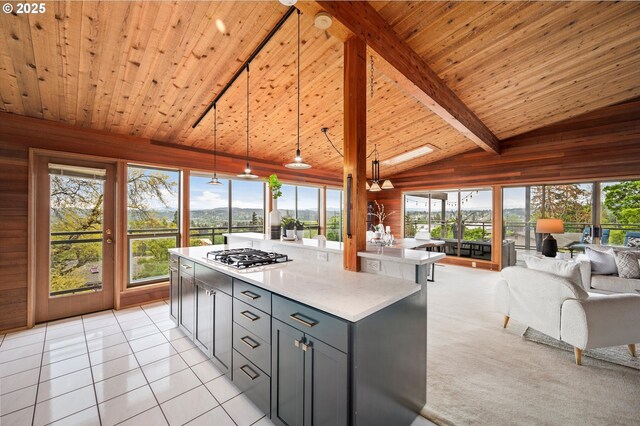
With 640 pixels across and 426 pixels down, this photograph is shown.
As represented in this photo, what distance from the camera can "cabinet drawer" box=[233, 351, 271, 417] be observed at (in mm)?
1661

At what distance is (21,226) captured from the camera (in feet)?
9.89

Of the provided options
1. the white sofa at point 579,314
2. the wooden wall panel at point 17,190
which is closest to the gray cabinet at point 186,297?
the wooden wall panel at point 17,190

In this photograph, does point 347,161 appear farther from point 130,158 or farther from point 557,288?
point 130,158

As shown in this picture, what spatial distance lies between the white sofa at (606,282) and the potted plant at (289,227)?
14.4 feet

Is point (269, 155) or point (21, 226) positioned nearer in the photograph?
point (21, 226)

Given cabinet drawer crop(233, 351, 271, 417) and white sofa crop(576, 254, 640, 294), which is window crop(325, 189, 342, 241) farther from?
cabinet drawer crop(233, 351, 271, 417)

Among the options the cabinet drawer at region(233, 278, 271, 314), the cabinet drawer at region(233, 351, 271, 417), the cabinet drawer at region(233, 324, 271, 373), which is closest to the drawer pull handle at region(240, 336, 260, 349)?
the cabinet drawer at region(233, 324, 271, 373)

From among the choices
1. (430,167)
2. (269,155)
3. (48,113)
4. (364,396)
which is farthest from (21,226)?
(430,167)

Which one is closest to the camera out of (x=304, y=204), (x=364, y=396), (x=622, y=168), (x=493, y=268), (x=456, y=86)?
(x=364, y=396)

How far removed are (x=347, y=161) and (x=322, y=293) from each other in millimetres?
1116

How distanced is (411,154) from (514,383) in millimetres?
5198

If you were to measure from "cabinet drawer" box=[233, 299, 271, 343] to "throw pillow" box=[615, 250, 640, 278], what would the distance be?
5138 millimetres

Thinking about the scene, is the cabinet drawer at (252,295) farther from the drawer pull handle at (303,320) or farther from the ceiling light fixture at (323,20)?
the ceiling light fixture at (323,20)

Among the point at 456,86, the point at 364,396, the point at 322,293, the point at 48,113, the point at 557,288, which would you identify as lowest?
the point at 364,396
